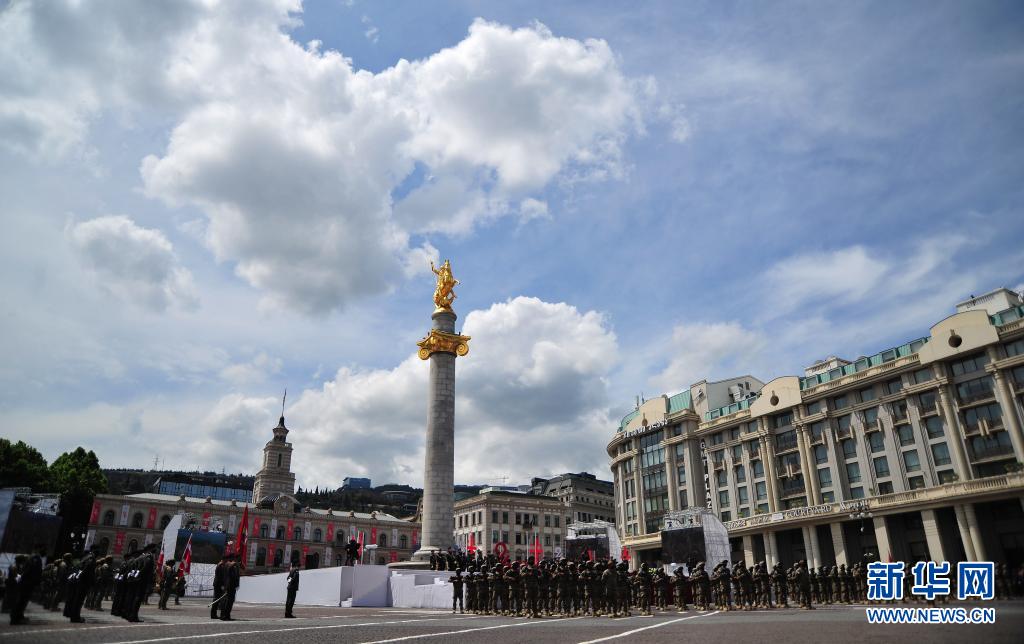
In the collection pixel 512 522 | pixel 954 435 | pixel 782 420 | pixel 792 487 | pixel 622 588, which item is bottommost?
pixel 622 588

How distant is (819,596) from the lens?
93.1 ft

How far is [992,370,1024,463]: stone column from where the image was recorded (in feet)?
141

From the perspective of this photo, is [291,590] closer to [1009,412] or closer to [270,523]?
[1009,412]

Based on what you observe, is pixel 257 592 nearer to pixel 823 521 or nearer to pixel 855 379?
pixel 823 521

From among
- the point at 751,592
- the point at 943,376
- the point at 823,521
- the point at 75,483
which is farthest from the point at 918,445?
the point at 75,483

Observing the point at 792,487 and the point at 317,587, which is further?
the point at 792,487

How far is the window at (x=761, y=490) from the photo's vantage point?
5916cm

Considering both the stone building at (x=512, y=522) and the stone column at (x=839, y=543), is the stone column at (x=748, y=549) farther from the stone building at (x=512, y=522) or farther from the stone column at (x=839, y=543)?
the stone building at (x=512, y=522)

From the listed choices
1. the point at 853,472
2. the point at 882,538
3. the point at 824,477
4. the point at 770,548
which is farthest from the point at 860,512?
the point at 770,548

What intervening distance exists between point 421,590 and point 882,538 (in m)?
36.6

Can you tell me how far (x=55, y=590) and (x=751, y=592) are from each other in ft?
87.5

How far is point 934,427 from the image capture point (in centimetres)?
4819

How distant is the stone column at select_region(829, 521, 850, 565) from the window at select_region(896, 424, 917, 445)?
27.2 feet

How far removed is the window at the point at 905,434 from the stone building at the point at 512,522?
50.4 metres
